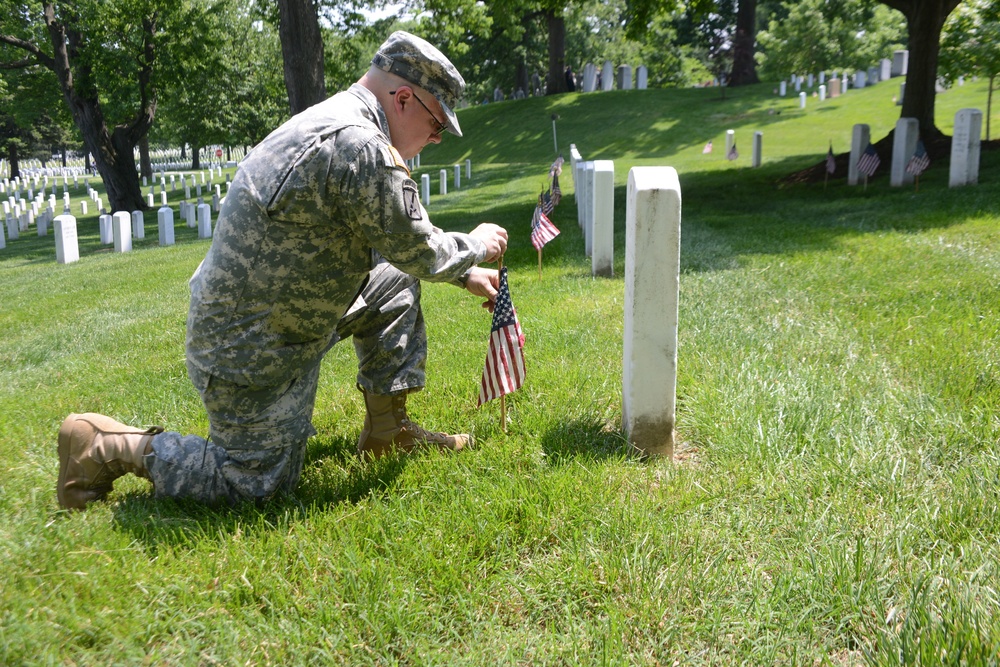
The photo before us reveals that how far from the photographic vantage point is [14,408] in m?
5.10

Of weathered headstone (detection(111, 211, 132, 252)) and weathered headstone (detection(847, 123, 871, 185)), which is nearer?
weathered headstone (detection(847, 123, 871, 185))

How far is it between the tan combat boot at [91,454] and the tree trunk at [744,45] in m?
41.2

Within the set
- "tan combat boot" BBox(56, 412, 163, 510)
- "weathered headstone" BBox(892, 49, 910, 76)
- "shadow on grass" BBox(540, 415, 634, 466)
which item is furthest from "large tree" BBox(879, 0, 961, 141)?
"weathered headstone" BBox(892, 49, 910, 76)

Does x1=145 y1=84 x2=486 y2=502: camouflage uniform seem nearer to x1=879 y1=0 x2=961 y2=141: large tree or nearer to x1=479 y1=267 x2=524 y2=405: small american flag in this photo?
x1=479 y1=267 x2=524 y2=405: small american flag

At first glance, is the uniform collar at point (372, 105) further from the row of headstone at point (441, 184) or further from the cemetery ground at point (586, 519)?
the row of headstone at point (441, 184)

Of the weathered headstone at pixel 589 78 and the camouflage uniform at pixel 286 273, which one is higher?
the weathered headstone at pixel 589 78

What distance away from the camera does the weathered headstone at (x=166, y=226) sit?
60.1 feet

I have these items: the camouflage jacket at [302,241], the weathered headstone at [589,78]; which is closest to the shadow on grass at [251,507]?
the camouflage jacket at [302,241]

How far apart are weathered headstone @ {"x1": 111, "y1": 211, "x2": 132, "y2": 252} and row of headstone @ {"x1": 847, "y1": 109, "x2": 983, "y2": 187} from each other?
15.7 meters

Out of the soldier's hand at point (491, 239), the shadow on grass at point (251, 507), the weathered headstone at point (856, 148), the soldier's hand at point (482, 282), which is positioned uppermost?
the weathered headstone at point (856, 148)

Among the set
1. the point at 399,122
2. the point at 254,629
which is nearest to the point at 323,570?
the point at 254,629

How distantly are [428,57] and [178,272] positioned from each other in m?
10.3

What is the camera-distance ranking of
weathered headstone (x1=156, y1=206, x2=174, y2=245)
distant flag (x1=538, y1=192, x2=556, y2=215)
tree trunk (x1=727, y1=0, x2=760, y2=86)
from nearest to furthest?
distant flag (x1=538, y1=192, x2=556, y2=215), weathered headstone (x1=156, y1=206, x2=174, y2=245), tree trunk (x1=727, y1=0, x2=760, y2=86)

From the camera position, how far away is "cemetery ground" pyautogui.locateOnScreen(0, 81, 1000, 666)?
7.47 feet
